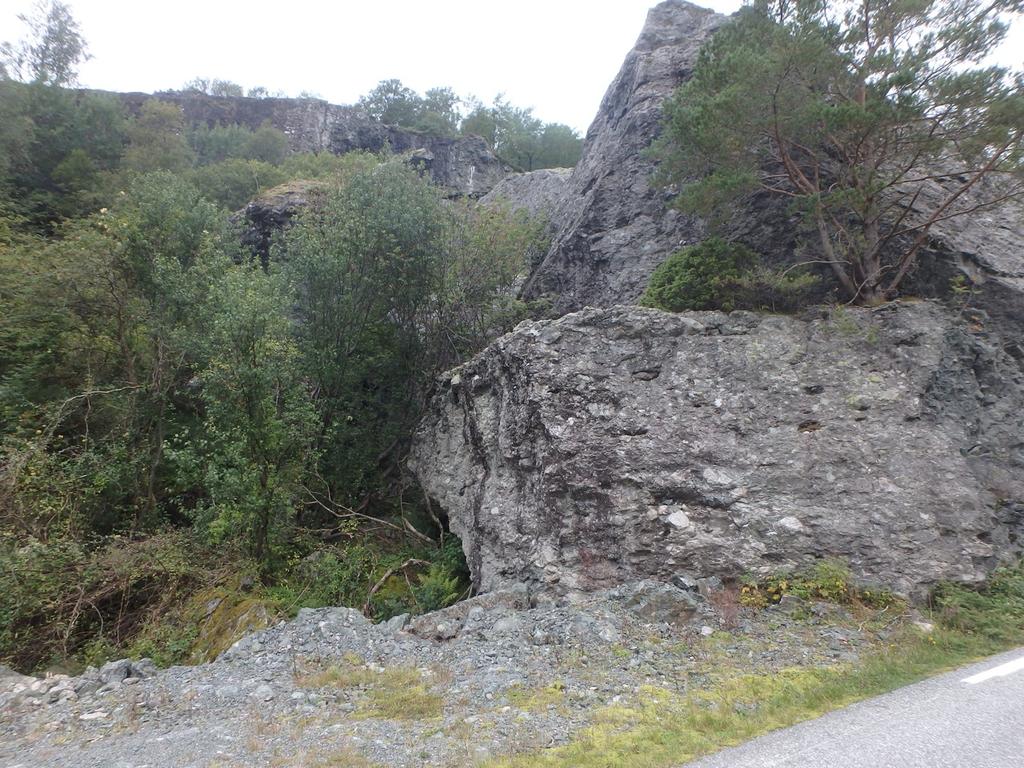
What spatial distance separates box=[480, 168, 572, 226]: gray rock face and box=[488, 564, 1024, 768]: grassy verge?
1535 centimetres

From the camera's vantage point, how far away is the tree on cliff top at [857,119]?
29.6 feet

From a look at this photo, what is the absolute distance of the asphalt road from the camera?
12.6 feet

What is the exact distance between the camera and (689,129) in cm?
1031

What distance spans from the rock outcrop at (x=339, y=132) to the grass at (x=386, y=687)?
1194 inches

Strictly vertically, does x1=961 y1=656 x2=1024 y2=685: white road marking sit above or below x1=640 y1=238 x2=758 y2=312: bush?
below

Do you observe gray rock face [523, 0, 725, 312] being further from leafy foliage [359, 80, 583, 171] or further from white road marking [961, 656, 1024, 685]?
leafy foliage [359, 80, 583, 171]

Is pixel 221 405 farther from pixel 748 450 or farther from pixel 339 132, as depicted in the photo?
pixel 339 132

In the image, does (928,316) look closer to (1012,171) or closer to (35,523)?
(1012,171)

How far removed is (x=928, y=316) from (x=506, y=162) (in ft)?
107

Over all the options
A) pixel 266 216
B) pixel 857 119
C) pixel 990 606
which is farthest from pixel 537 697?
pixel 266 216

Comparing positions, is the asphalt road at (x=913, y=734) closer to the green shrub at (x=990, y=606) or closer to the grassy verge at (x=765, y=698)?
the grassy verge at (x=765, y=698)

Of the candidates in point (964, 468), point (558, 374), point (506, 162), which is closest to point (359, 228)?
point (558, 374)

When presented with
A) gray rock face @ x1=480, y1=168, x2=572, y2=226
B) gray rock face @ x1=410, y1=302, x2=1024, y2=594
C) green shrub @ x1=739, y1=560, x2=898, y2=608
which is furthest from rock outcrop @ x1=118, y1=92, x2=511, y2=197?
green shrub @ x1=739, y1=560, x2=898, y2=608

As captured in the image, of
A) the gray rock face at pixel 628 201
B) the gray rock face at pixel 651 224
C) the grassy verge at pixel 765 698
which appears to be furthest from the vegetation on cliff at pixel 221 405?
the grassy verge at pixel 765 698
